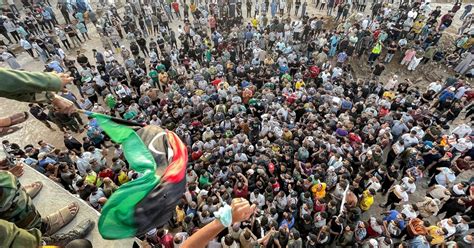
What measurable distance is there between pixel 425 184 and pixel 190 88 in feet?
34.9

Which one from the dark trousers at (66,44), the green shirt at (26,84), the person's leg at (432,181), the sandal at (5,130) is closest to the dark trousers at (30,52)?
the dark trousers at (66,44)

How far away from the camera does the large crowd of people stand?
9211 millimetres

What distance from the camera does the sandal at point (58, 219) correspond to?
215 inches

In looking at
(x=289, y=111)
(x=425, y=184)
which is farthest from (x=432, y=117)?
(x=289, y=111)

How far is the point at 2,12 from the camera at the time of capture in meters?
21.4

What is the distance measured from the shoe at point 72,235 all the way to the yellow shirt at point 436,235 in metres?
8.68

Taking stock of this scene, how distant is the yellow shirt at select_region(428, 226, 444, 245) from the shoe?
8.68 metres

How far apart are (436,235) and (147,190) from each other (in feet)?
28.3

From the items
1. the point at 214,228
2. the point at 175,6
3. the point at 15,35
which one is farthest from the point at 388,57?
the point at 15,35

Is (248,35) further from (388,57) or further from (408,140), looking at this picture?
(408,140)

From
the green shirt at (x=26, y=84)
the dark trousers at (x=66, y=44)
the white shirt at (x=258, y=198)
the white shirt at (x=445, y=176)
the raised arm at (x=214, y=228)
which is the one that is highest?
the green shirt at (x=26, y=84)

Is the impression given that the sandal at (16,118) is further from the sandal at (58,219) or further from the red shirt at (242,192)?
the red shirt at (242,192)

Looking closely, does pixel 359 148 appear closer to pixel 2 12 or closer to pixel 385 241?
pixel 385 241

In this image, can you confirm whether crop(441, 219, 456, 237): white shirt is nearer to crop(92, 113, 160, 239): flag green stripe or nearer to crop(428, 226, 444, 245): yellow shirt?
crop(428, 226, 444, 245): yellow shirt
